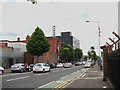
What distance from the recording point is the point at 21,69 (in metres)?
51.9

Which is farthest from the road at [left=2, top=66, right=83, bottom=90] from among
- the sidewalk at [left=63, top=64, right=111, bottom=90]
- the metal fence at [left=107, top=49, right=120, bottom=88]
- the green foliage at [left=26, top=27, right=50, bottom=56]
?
the green foliage at [left=26, top=27, right=50, bottom=56]

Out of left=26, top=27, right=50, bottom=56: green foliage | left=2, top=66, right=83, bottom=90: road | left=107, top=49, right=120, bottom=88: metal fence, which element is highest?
left=26, top=27, right=50, bottom=56: green foliage

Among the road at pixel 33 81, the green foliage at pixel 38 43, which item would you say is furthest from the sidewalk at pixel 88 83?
the green foliage at pixel 38 43

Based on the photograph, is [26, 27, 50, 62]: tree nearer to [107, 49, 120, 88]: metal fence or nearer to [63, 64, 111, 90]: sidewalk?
[63, 64, 111, 90]: sidewalk

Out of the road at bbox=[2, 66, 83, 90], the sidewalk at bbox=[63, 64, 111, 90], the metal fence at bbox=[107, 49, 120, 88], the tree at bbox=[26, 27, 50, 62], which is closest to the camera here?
the metal fence at bbox=[107, 49, 120, 88]

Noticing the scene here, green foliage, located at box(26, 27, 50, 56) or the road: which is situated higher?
green foliage, located at box(26, 27, 50, 56)

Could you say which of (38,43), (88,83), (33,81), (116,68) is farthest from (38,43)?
(116,68)

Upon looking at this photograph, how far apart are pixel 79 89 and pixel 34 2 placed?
11.0 meters

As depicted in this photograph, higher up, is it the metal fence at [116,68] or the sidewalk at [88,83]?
the metal fence at [116,68]

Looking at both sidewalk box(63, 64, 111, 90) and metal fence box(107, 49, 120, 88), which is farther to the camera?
sidewalk box(63, 64, 111, 90)

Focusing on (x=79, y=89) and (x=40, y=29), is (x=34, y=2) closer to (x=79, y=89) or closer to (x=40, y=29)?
(x=79, y=89)

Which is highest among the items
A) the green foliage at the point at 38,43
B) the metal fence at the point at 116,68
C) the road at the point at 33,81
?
the green foliage at the point at 38,43

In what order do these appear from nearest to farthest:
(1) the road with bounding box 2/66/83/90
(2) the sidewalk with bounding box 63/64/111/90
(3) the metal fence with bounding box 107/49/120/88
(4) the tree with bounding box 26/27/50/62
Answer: (3) the metal fence with bounding box 107/49/120/88 < (2) the sidewalk with bounding box 63/64/111/90 < (1) the road with bounding box 2/66/83/90 < (4) the tree with bounding box 26/27/50/62

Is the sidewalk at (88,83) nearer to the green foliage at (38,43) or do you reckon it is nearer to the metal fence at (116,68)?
the metal fence at (116,68)
